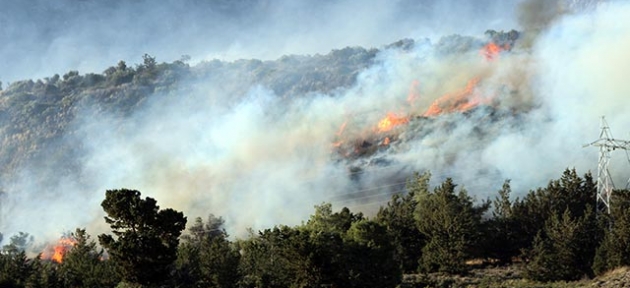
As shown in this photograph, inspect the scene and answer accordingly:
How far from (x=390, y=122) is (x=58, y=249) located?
9872 centimetres

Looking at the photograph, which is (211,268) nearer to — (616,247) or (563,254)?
(563,254)

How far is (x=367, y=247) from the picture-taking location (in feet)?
194

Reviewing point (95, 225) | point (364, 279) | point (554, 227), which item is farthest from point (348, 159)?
point (364, 279)

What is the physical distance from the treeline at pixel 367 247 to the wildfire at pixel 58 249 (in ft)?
189

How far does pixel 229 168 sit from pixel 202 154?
82.6 feet

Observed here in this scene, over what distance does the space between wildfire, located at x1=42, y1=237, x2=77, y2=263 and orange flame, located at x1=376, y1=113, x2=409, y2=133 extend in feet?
300

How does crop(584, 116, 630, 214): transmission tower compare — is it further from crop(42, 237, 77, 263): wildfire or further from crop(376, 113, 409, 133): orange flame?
crop(42, 237, 77, 263): wildfire


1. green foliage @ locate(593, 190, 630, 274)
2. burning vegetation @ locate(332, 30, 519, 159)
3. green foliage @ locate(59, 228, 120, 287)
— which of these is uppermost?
burning vegetation @ locate(332, 30, 519, 159)

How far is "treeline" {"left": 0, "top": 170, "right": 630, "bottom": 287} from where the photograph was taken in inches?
2100

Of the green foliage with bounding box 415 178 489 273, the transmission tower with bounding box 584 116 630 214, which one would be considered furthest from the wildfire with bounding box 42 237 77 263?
the transmission tower with bounding box 584 116 630 214

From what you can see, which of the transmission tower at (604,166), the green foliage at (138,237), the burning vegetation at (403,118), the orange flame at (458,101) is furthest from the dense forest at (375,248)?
the orange flame at (458,101)

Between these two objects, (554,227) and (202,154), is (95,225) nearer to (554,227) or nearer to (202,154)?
(202,154)

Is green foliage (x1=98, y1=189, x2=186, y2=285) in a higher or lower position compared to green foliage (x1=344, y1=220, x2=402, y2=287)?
higher

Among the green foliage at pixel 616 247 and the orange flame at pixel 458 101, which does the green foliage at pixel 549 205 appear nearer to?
the green foliage at pixel 616 247
